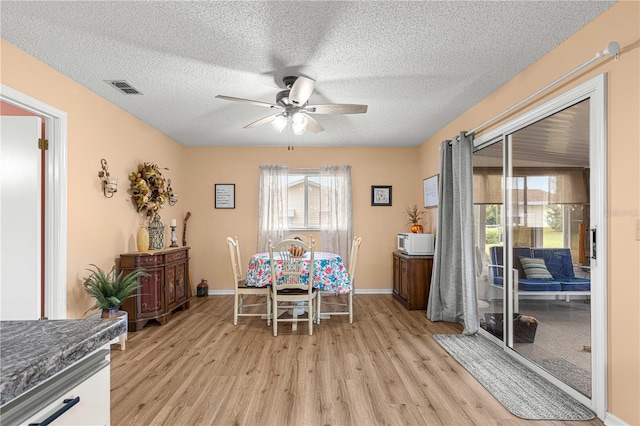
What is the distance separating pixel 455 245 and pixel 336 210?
2.22 m

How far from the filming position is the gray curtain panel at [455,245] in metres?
3.60

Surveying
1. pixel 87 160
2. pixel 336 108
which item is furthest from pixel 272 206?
pixel 336 108

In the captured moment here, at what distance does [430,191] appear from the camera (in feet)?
17.0

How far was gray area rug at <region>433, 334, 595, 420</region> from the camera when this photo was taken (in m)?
2.17

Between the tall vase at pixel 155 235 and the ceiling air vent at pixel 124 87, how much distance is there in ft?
5.29

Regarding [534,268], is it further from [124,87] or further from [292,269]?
[124,87]

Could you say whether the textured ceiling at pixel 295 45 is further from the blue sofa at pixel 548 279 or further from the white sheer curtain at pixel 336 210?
the white sheer curtain at pixel 336 210

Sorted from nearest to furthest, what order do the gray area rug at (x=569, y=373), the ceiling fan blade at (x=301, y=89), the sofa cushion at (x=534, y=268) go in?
1. the gray area rug at (x=569, y=373)
2. the ceiling fan blade at (x=301, y=89)
3. the sofa cushion at (x=534, y=268)

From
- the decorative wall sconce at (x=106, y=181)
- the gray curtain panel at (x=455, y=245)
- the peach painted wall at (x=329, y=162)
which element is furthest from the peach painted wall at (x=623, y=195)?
the decorative wall sconce at (x=106, y=181)

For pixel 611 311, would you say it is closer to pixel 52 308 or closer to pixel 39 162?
pixel 52 308

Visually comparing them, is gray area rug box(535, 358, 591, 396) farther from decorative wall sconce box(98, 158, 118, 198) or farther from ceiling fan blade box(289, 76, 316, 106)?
decorative wall sconce box(98, 158, 118, 198)

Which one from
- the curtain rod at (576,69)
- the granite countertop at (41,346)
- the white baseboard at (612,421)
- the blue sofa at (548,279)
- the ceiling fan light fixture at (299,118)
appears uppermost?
the curtain rod at (576,69)

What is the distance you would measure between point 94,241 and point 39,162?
914 mm

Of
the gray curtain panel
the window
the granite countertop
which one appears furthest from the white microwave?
the granite countertop
